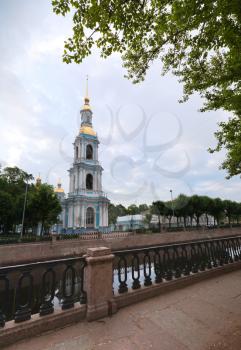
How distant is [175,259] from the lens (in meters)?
5.26

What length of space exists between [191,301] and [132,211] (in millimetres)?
90891

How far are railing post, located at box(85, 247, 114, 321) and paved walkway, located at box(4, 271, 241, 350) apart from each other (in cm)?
17

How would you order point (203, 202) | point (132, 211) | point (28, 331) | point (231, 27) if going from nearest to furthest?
point (28, 331)
point (231, 27)
point (203, 202)
point (132, 211)

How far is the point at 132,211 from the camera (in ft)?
307

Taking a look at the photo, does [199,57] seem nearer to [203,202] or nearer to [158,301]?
[158,301]

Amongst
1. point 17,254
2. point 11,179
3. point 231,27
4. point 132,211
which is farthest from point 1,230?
point 132,211

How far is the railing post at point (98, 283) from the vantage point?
11.6ft

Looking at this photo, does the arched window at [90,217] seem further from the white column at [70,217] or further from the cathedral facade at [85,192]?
the white column at [70,217]

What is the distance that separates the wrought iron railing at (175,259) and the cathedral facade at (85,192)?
30.8m

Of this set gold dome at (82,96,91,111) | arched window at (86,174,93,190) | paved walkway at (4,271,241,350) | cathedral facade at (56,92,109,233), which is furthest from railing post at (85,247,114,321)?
gold dome at (82,96,91,111)

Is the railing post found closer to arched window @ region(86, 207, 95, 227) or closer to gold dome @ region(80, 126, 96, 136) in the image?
arched window @ region(86, 207, 95, 227)

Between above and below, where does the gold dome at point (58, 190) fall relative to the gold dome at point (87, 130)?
below

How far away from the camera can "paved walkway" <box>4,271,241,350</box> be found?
2.78 m

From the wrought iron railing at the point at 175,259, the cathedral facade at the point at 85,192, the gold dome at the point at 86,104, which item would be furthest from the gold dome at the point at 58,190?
the wrought iron railing at the point at 175,259
